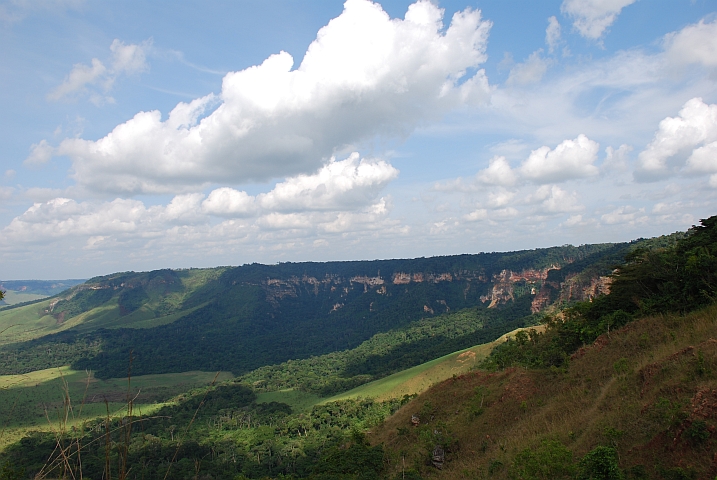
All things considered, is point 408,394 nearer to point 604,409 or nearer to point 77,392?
point 604,409

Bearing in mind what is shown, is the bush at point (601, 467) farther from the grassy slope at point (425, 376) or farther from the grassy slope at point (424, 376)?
the grassy slope at point (425, 376)

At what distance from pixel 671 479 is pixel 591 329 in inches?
812

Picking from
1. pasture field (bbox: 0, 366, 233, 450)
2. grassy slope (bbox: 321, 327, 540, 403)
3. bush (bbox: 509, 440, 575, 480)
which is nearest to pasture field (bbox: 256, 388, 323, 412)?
grassy slope (bbox: 321, 327, 540, 403)

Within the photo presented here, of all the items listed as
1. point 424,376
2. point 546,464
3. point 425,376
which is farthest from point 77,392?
point 546,464

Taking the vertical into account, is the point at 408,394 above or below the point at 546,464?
below

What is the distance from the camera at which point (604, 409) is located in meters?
17.4

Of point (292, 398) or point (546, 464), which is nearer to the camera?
point (546, 464)

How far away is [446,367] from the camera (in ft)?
244

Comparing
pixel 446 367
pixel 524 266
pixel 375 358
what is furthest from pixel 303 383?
pixel 524 266

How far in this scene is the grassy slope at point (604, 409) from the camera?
1323 cm

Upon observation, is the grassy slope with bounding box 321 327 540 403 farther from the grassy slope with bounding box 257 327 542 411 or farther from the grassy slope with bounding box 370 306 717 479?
the grassy slope with bounding box 370 306 717 479

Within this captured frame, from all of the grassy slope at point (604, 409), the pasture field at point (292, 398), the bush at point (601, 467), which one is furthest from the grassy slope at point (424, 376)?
the bush at point (601, 467)

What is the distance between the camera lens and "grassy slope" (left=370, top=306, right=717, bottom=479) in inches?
521

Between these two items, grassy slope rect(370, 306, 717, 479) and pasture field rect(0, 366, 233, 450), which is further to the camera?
pasture field rect(0, 366, 233, 450)
